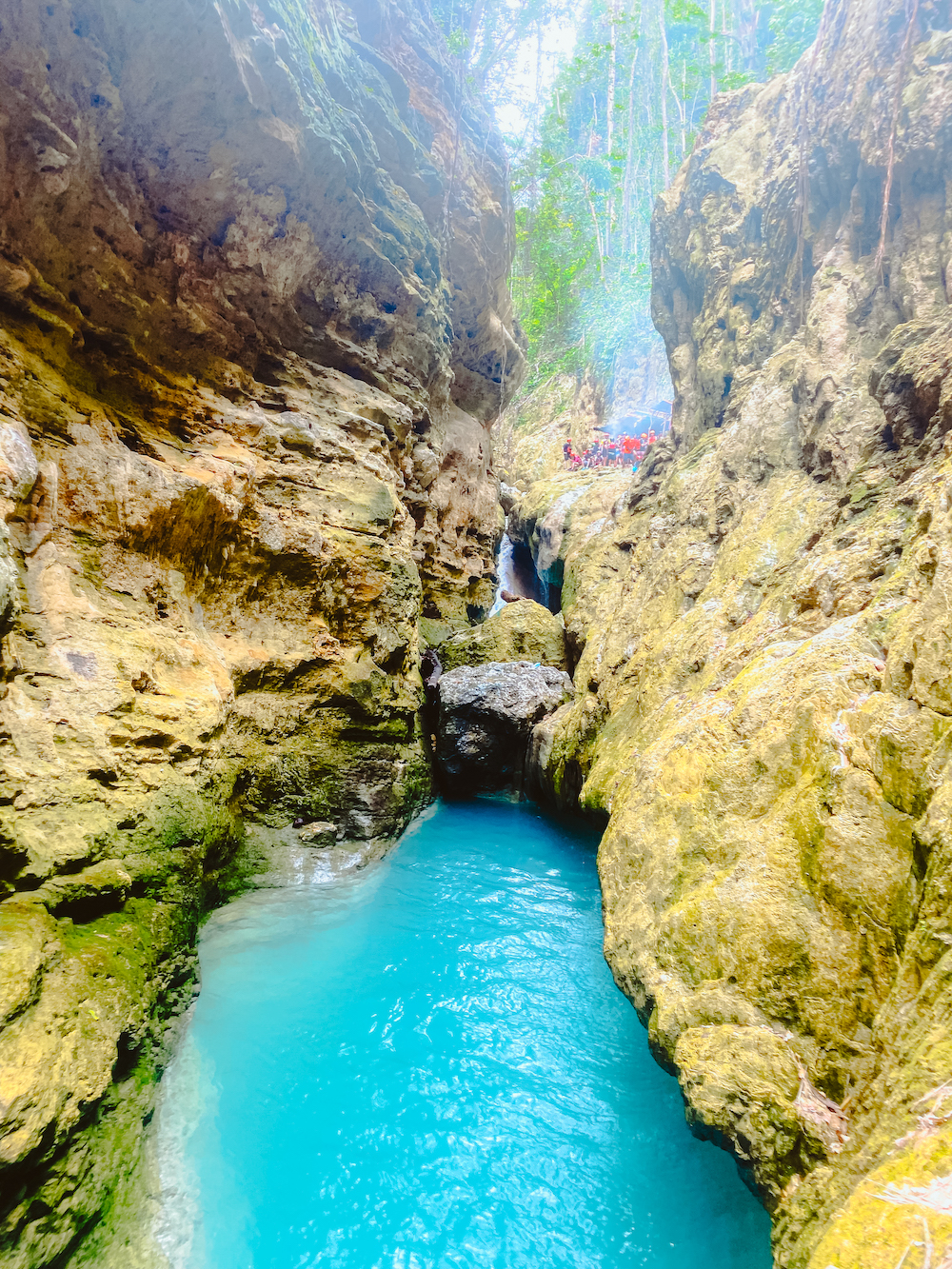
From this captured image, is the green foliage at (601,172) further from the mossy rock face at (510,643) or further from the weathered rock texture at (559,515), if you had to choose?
the mossy rock face at (510,643)

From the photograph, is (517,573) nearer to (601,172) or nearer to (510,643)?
(510,643)

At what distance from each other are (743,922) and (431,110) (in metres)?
14.1

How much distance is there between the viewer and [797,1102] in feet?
7.79

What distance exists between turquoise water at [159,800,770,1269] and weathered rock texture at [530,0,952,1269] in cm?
76

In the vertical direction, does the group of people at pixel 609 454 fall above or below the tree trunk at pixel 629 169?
below

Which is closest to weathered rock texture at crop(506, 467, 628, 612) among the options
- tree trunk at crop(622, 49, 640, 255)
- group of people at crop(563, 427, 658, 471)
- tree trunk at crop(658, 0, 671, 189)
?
group of people at crop(563, 427, 658, 471)

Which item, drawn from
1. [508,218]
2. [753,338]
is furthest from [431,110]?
[753,338]

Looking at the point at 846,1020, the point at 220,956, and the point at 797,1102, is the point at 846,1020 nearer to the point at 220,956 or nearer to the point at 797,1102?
the point at 797,1102

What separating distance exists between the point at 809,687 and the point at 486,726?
5729 millimetres

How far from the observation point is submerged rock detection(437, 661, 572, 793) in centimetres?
895

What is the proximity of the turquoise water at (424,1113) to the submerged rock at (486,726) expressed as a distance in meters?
3.45

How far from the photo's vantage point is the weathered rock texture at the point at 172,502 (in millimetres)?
3379

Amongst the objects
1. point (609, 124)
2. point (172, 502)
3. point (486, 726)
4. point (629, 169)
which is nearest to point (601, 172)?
point (629, 169)

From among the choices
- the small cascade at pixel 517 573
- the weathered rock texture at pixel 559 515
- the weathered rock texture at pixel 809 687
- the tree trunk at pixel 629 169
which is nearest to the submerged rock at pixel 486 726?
the weathered rock texture at pixel 809 687
